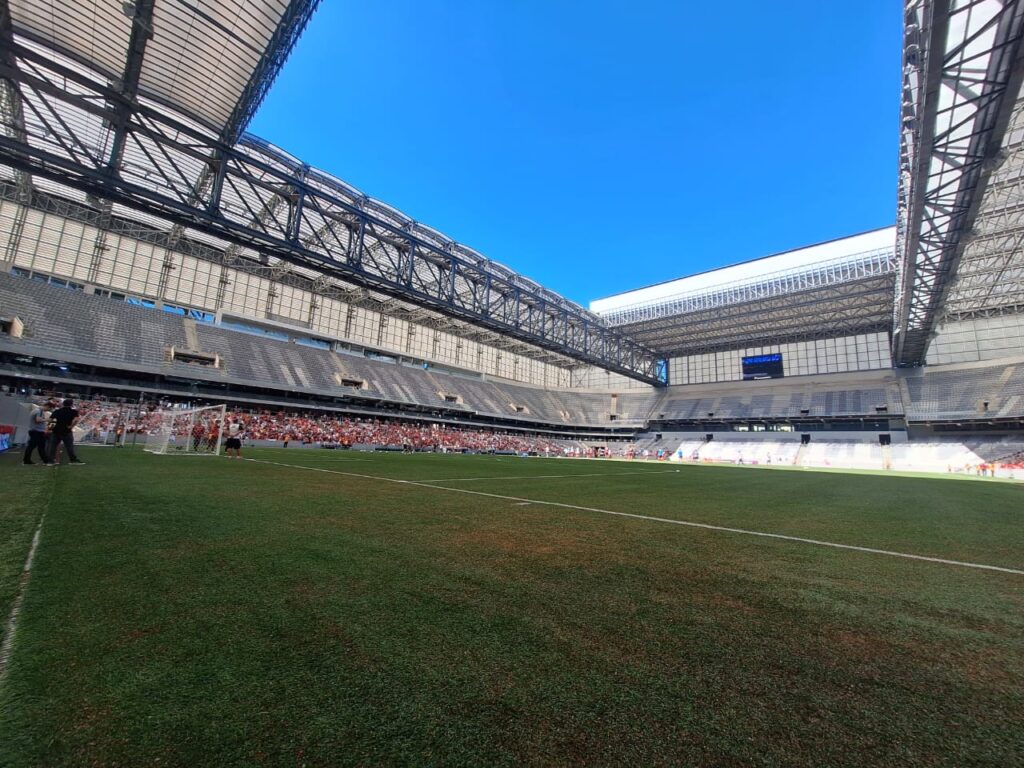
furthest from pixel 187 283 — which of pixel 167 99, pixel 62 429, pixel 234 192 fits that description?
pixel 62 429

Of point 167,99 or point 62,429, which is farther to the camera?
point 167,99

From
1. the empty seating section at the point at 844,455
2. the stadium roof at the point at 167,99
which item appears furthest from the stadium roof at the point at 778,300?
the stadium roof at the point at 167,99

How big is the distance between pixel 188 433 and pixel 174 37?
14.4 meters

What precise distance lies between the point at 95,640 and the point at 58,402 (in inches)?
1377

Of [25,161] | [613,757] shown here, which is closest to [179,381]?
[25,161]

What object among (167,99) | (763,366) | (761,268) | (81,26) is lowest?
(763,366)

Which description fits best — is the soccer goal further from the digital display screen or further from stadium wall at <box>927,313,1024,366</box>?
stadium wall at <box>927,313,1024,366</box>

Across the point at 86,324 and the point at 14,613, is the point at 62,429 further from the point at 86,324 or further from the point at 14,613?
the point at 86,324

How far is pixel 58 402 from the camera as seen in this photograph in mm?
25641

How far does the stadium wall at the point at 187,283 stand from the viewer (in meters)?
29.7

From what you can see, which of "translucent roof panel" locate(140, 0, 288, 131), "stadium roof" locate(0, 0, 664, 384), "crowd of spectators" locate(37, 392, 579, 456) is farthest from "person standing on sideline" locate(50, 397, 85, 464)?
"crowd of spectators" locate(37, 392, 579, 456)

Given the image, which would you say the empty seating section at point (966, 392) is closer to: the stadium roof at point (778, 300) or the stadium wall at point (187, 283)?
the stadium roof at point (778, 300)

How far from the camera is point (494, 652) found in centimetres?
179

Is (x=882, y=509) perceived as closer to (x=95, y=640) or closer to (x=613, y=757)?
(x=613, y=757)
